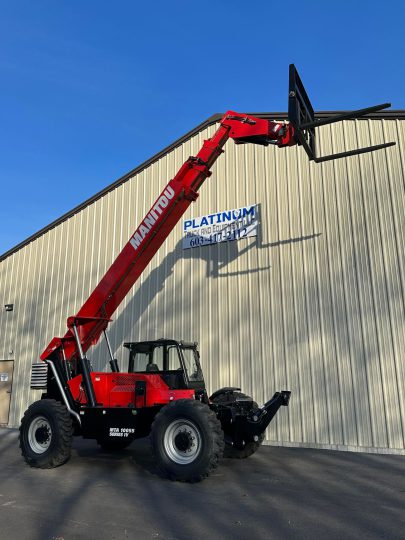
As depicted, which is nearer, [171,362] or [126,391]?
[126,391]

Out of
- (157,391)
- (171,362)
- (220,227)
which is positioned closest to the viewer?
(157,391)

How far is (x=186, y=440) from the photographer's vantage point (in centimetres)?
729

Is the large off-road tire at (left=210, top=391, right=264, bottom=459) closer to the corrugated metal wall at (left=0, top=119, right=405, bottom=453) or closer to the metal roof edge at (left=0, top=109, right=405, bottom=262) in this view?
the corrugated metal wall at (left=0, top=119, right=405, bottom=453)

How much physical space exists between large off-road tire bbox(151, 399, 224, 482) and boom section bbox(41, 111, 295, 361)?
2831 millimetres

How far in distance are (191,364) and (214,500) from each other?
327 cm

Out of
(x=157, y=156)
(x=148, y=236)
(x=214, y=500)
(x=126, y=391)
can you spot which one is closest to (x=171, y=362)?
(x=126, y=391)

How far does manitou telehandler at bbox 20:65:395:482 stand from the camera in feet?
24.0

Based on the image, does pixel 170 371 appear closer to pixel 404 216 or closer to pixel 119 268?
pixel 119 268

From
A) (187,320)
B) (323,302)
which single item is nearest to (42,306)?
(187,320)

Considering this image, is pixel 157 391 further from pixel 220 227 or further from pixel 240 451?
pixel 220 227

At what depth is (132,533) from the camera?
4.89m

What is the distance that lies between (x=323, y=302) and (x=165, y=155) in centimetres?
737

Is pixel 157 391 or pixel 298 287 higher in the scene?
pixel 298 287

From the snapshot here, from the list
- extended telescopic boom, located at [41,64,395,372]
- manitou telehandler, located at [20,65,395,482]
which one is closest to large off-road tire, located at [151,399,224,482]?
manitou telehandler, located at [20,65,395,482]
